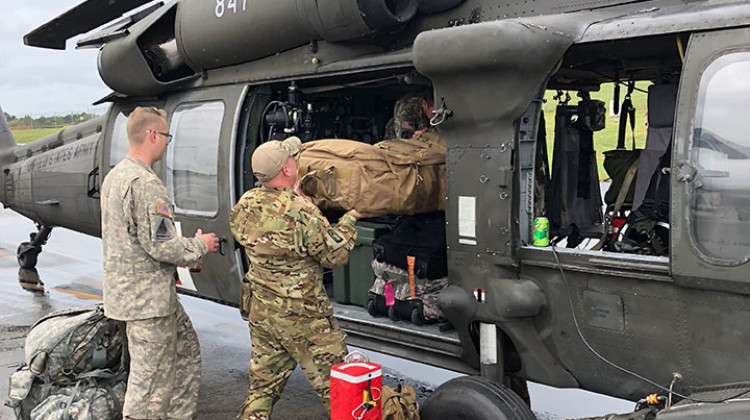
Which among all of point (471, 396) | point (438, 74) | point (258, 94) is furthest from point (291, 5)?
point (471, 396)

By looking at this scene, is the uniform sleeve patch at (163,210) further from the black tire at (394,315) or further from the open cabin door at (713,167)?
the open cabin door at (713,167)

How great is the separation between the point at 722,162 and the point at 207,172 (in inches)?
143

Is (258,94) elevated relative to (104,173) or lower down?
elevated

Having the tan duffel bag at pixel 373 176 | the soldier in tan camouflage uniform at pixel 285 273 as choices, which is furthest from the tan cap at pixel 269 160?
the tan duffel bag at pixel 373 176

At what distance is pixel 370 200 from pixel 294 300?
72 cm

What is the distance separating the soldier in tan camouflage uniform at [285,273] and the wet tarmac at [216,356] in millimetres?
1315

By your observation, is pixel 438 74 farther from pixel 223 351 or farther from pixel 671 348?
pixel 223 351

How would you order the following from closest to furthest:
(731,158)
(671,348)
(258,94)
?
(731,158) → (671,348) → (258,94)

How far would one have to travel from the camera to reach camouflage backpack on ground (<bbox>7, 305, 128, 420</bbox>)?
425 cm

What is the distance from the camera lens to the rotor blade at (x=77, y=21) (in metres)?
6.62

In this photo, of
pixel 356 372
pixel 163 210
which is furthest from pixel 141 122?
pixel 356 372

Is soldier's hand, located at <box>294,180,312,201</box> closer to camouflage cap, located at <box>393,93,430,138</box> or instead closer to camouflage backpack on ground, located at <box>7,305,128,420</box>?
camouflage cap, located at <box>393,93,430,138</box>

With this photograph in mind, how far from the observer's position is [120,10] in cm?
671

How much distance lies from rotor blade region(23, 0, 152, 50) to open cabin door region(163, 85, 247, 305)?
161 centimetres
